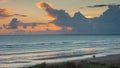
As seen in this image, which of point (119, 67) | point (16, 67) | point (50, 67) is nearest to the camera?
point (50, 67)

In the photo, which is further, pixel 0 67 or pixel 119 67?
pixel 0 67

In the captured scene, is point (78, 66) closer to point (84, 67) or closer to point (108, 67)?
point (84, 67)

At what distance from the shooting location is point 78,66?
14844mm

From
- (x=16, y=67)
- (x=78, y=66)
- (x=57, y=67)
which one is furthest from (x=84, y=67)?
(x=16, y=67)

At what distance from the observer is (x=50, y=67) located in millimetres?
14430

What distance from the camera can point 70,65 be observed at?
15.1 metres

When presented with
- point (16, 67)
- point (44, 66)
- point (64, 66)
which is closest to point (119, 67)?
point (64, 66)

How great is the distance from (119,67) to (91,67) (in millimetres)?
1654

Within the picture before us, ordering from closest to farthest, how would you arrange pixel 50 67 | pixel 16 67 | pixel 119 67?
pixel 50 67, pixel 119 67, pixel 16 67

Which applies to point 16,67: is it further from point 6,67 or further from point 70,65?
point 70,65

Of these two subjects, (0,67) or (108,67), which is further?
(0,67)

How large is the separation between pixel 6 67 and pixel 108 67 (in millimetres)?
13135

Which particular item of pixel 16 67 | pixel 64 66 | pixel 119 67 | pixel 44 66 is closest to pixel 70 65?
pixel 64 66

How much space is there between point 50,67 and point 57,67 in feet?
1.11
